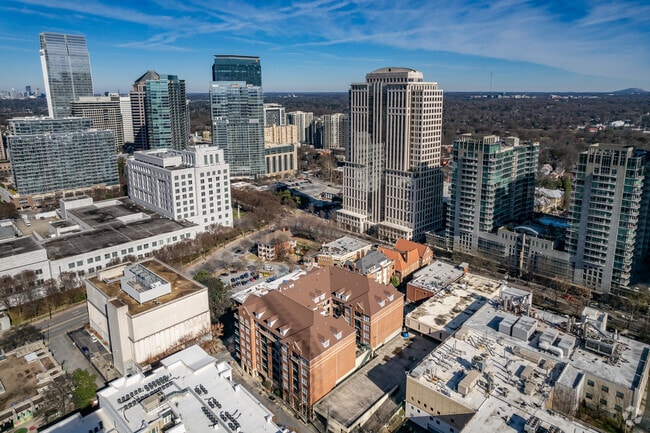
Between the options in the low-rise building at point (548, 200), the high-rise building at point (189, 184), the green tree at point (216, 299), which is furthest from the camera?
the low-rise building at point (548, 200)

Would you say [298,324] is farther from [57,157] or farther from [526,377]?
[57,157]

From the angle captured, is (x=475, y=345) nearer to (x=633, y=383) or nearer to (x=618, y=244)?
(x=633, y=383)

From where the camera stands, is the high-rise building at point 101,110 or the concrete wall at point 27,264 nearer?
the concrete wall at point 27,264

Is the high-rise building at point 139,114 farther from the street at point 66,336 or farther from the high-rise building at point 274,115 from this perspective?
the street at point 66,336

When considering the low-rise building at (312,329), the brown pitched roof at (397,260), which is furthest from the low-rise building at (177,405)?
the brown pitched roof at (397,260)

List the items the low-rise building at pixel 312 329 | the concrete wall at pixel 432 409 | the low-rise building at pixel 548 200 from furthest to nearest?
1. the low-rise building at pixel 548 200
2. the low-rise building at pixel 312 329
3. the concrete wall at pixel 432 409
